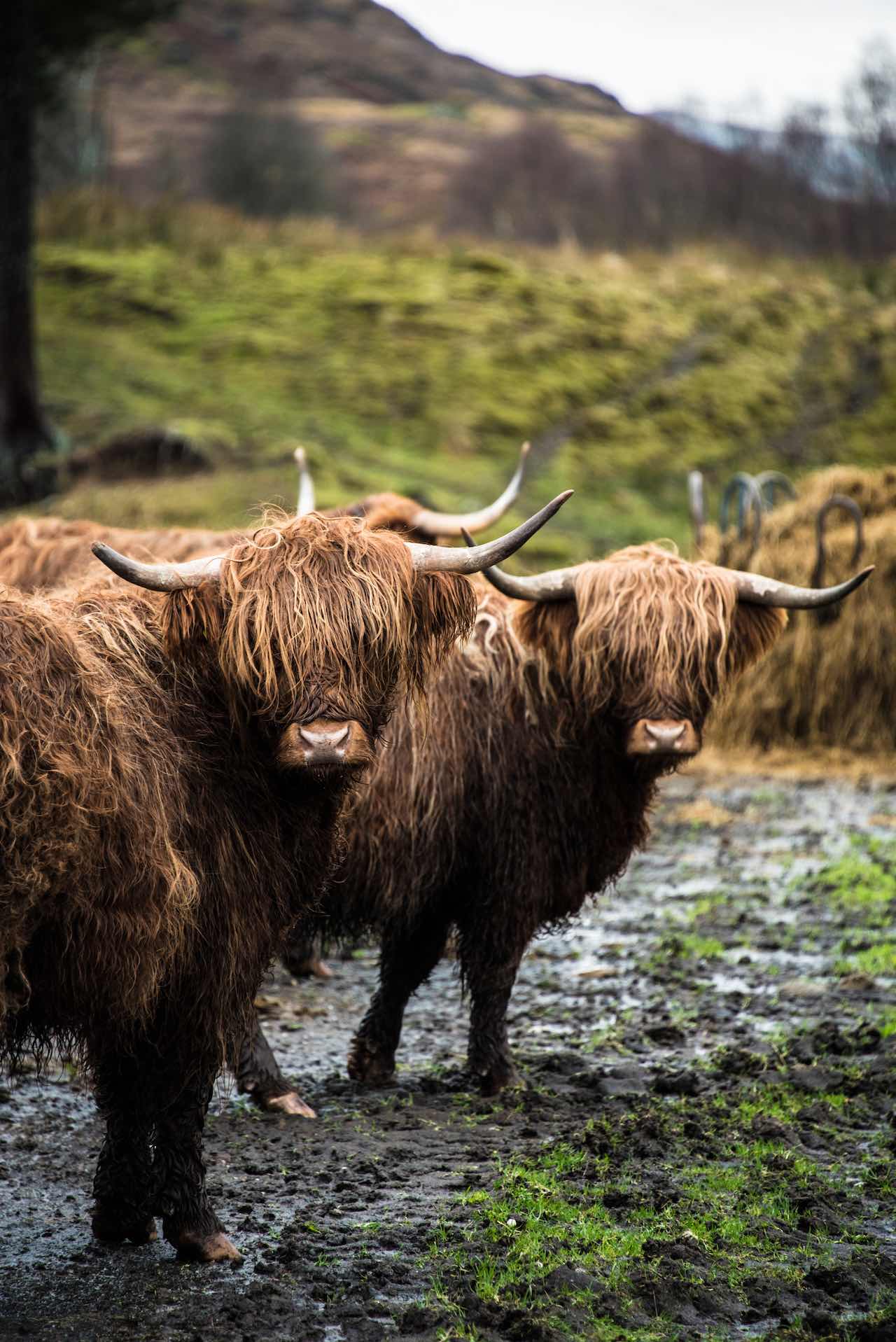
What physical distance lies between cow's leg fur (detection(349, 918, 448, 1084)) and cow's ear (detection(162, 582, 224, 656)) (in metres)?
1.59

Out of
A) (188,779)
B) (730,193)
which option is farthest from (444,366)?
(730,193)

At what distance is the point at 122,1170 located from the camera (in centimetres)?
308

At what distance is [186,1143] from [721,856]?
14.5ft

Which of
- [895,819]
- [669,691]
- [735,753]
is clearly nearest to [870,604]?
[735,753]

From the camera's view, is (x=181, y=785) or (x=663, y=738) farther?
(x=663, y=738)

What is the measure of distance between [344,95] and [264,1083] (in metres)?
63.5

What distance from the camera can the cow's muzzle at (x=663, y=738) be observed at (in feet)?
12.5

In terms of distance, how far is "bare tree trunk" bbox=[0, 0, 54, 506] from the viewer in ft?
44.1

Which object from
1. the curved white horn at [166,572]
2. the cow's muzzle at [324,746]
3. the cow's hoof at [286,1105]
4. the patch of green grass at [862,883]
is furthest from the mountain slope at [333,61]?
the cow's muzzle at [324,746]

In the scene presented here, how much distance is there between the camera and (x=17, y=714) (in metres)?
2.41

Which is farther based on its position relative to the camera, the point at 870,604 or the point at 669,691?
the point at 870,604

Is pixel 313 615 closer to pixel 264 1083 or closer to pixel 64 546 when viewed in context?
pixel 264 1083

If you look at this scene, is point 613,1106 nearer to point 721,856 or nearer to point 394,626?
point 394,626

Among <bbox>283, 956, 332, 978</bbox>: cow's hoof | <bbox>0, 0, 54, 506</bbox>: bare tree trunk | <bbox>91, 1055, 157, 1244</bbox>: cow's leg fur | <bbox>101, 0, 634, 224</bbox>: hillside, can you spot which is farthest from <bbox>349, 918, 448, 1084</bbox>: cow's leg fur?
<bbox>101, 0, 634, 224</bbox>: hillside
